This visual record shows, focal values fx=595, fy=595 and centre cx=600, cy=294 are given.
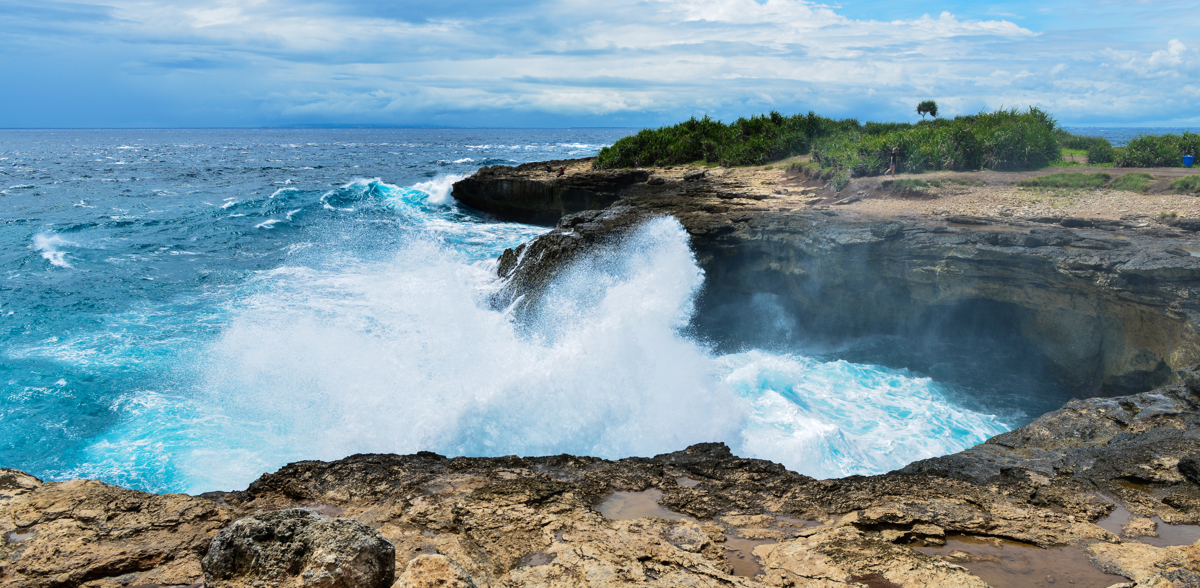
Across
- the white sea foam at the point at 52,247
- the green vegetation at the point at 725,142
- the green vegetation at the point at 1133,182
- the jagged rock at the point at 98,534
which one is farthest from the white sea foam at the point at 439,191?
the jagged rock at the point at 98,534

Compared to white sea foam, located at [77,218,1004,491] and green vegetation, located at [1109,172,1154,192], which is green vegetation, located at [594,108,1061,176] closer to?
green vegetation, located at [1109,172,1154,192]

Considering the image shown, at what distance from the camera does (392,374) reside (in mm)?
10352

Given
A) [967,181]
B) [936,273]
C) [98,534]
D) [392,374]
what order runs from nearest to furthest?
[98,534] < [392,374] < [936,273] < [967,181]

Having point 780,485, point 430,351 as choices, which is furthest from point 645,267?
point 780,485

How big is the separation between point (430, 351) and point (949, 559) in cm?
940

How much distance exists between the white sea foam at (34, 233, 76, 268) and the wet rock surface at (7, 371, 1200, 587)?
1761 cm

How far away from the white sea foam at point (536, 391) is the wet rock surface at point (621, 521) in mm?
2621

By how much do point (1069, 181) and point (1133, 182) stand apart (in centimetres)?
112

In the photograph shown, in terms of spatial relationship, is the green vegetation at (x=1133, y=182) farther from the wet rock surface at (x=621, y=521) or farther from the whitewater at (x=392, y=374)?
the wet rock surface at (x=621, y=521)

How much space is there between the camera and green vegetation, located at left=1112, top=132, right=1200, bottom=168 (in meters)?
15.4

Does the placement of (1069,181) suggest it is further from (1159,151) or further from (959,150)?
(1159,151)

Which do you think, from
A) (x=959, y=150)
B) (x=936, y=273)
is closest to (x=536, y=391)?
(x=936, y=273)

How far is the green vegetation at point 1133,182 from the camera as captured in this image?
Result: 500 inches

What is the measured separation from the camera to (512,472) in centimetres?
538
